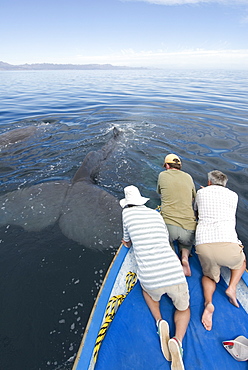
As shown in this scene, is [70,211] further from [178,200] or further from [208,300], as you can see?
[208,300]

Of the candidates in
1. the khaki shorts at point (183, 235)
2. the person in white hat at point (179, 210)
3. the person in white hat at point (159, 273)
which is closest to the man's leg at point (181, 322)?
the person in white hat at point (159, 273)

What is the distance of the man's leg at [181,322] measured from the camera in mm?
2672

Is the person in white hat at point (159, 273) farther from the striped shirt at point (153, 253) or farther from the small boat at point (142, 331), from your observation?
the small boat at point (142, 331)

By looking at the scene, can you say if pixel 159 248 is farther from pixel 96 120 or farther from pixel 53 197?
pixel 96 120

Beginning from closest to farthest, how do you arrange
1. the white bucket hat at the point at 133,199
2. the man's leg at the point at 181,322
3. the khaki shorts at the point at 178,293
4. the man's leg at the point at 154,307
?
the man's leg at the point at 181,322 → the khaki shorts at the point at 178,293 → the man's leg at the point at 154,307 → the white bucket hat at the point at 133,199

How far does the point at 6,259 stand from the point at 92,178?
3.64 metres

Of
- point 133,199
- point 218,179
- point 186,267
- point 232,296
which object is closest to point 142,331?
point 186,267

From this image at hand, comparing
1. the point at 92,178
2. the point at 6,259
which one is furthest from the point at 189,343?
the point at 92,178

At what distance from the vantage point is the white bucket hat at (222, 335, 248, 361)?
2510 mm

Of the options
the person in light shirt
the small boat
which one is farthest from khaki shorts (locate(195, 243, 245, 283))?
the small boat

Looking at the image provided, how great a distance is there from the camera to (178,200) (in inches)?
157

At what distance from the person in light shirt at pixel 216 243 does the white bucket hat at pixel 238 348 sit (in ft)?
1.01

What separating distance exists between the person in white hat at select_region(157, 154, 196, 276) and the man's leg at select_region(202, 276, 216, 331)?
0.33m

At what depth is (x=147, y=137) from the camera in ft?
36.6
